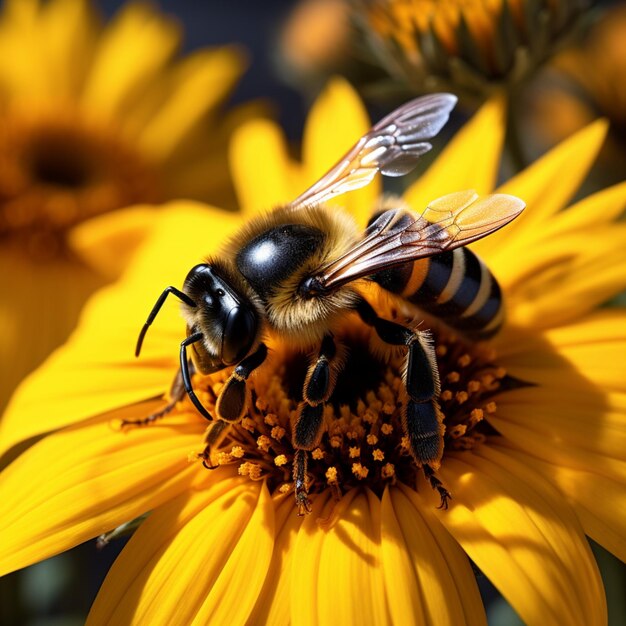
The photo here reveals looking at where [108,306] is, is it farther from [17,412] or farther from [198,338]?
[198,338]

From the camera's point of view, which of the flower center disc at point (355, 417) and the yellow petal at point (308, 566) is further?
the flower center disc at point (355, 417)

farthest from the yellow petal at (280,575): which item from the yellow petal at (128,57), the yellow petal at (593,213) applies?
the yellow petal at (128,57)

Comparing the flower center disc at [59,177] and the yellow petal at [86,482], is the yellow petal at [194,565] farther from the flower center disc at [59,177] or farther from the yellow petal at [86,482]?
the flower center disc at [59,177]

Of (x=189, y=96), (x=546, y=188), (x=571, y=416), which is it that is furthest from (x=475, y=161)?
(x=189, y=96)

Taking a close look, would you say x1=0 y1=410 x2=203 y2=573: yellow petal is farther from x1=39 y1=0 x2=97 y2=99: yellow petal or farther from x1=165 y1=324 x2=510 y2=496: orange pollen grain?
x1=39 y1=0 x2=97 y2=99: yellow petal

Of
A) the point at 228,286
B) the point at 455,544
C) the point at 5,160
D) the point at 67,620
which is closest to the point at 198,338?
the point at 228,286

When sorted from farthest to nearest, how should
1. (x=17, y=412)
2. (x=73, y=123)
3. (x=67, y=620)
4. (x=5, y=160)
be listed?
(x=73, y=123) < (x=5, y=160) < (x=67, y=620) < (x=17, y=412)
